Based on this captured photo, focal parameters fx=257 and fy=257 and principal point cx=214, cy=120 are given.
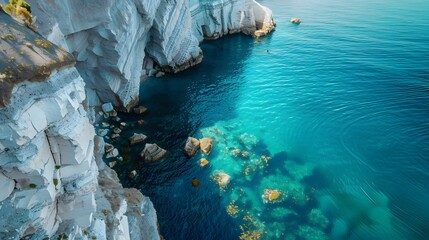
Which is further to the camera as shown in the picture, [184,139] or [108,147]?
[184,139]

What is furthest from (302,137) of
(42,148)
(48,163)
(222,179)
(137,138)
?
(42,148)

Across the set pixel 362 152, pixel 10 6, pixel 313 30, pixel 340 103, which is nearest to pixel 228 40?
pixel 313 30

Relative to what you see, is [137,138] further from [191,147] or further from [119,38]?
[119,38]

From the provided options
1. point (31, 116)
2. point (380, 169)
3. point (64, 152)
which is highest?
point (31, 116)

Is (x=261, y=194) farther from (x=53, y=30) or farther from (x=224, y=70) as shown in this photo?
(x=224, y=70)

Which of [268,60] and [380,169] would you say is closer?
[380,169]

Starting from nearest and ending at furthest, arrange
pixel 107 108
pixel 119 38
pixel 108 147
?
1. pixel 108 147
2. pixel 119 38
3. pixel 107 108
